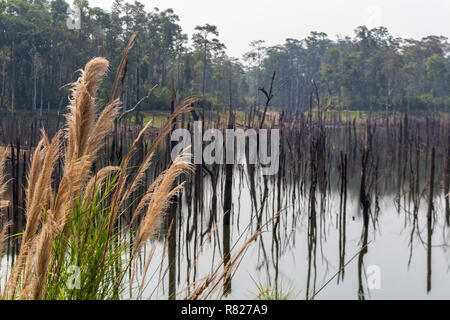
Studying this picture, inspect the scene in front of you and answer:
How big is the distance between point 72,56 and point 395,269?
3055 centimetres

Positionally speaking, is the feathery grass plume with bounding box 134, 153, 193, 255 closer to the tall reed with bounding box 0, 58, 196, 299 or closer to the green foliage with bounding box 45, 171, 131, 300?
the tall reed with bounding box 0, 58, 196, 299

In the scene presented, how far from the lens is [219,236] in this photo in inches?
301

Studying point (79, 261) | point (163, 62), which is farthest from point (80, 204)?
point (163, 62)

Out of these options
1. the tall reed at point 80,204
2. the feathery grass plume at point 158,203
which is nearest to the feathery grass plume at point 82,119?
the tall reed at point 80,204

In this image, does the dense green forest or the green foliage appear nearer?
the green foliage

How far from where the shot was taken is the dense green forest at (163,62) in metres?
30.0

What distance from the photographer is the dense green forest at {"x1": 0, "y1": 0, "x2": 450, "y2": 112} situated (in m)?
30.0

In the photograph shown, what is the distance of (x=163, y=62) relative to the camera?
133ft

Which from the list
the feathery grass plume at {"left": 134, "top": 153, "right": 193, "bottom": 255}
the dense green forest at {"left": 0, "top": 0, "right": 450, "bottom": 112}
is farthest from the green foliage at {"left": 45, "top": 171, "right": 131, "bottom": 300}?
the dense green forest at {"left": 0, "top": 0, "right": 450, "bottom": 112}

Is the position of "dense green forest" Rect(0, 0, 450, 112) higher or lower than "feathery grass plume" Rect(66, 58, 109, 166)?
higher

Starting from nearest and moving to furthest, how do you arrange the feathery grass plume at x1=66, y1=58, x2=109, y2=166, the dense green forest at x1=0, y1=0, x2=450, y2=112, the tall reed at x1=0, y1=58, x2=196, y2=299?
the tall reed at x1=0, y1=58, x2=196, y2=299 → the feathery grass plume at x1=66, y1=58, x2=109, y2=166 → the dense green forest at x1=0, y1=0, x2=450, y2=112

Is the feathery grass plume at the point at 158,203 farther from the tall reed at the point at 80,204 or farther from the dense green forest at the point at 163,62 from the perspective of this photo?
the dense green forest at the point at 163,62

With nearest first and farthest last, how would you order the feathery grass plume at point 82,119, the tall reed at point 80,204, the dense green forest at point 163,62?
the tall reed at point 80,204, the feathery grass plume at point 82,119, the dense green forest at point 163,62

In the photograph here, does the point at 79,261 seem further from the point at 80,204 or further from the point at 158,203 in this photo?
the point at 158,203
